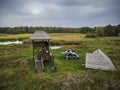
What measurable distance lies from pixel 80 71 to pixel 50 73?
5.03 m

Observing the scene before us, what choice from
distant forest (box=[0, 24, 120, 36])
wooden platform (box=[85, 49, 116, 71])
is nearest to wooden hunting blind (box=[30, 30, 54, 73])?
wooden platform (box=[85, 49, 116, 71])

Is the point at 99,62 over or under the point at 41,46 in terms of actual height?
under

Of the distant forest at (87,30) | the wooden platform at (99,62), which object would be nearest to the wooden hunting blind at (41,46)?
the wooden platform at (99,62)

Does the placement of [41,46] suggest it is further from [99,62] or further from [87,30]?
[87,30]

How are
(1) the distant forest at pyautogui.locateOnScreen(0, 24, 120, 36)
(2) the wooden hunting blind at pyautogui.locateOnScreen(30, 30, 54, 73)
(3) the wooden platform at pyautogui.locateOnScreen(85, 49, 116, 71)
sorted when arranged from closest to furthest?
1. (3) the wooden platform at pyautogui.locateOnScreen(85, 49, 116, 71)
2. (2) the wooden hunting blind at pyautogui.locateOnScreen(30, 30, 54, 73)
3. (1) the distant forest at pyautogui.locateOnScreen(0, 24, 120, 36)

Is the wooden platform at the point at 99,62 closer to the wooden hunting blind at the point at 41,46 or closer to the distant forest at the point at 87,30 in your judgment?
the wooden hunting blind at the point at 41,46

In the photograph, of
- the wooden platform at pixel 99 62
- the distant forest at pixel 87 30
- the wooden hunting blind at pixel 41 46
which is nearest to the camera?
the wooden platform at pixel 99 62

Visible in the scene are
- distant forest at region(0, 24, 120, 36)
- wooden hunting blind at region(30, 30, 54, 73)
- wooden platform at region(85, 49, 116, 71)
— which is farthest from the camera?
distant forest at region(0, 24, 120, 36)

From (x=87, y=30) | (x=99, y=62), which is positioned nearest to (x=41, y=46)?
(x=99, y=62)

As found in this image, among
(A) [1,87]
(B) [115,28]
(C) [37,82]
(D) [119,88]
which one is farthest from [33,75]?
(B) [115,28]

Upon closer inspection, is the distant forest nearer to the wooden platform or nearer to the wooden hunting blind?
the wooden hunting blind

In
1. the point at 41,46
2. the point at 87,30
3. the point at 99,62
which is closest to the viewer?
the point at 99,62

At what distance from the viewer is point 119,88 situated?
2584 centimetres

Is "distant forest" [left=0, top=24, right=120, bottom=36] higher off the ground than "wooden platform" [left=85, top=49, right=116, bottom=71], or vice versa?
"distant forest" [left=0, top=24, right=120, bottom=36]
